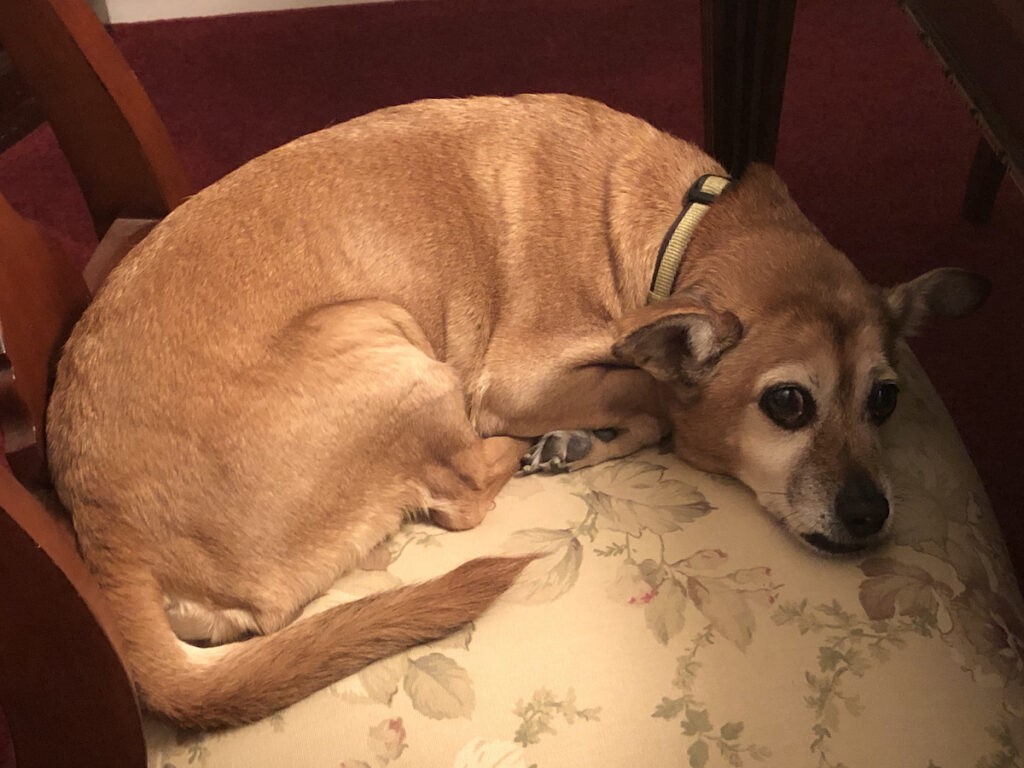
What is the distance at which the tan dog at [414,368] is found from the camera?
1058 millimetres

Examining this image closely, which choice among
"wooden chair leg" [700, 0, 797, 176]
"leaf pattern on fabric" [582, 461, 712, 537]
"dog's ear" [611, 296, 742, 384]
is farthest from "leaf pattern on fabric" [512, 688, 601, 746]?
"wooden chair leg" [700, 0, 797, 176]

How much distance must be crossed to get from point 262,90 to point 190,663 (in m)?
2.30

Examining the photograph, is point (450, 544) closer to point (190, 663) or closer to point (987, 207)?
point (190, 663)

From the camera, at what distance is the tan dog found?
1.06 metres

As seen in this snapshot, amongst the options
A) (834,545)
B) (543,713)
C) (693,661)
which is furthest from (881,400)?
(543,713)

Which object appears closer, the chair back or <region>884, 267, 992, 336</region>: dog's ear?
the chair back

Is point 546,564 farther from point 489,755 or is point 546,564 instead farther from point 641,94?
point 641,94

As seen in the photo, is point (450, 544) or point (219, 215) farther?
point (219, 215)

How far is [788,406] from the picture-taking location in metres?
1.24

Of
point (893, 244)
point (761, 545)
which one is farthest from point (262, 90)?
point (761, 545)

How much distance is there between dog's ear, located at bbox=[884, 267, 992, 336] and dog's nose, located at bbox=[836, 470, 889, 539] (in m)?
0.31

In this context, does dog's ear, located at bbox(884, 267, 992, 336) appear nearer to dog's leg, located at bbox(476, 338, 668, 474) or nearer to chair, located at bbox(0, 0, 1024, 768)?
chair, located at bbox(0, 0, 1024, 768)

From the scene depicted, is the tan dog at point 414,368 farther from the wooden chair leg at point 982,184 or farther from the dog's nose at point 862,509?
the wooden chair leg at point 982,184

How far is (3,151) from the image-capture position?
2732 millimetres
